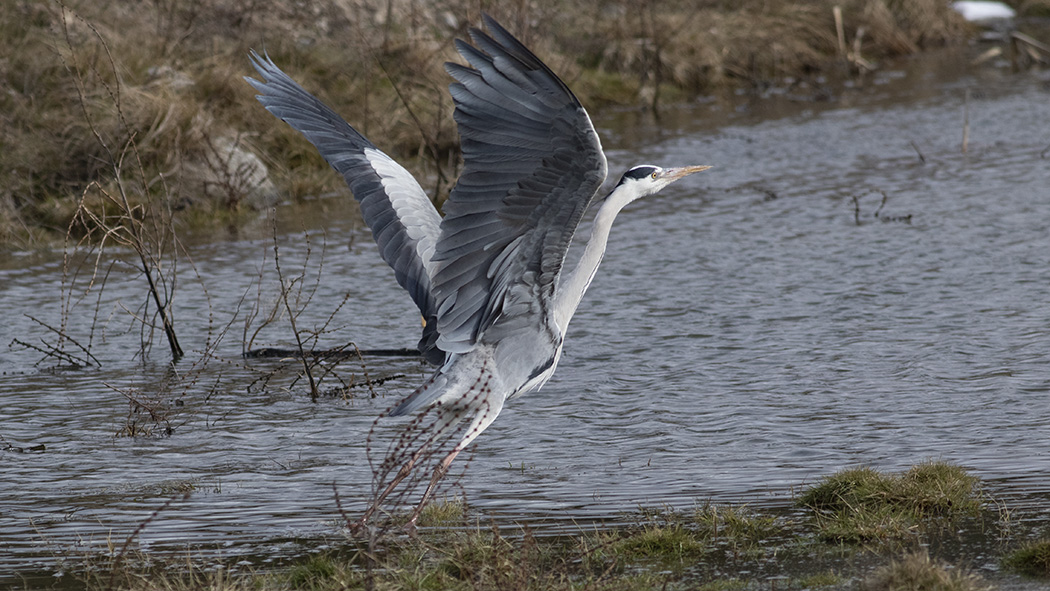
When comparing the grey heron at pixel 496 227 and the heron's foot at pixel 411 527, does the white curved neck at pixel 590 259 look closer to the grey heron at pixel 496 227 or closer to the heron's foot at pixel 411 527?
the grey heron at pixel 496 227

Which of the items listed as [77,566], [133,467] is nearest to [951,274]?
[133,467]

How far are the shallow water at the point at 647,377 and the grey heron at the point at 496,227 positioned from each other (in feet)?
1.69

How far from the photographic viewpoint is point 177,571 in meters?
4.33

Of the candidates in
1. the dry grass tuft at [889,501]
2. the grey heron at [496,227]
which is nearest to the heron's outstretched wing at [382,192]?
the grey heron at [496,227]

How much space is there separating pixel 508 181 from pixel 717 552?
4.96ft

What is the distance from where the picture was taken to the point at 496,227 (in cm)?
450

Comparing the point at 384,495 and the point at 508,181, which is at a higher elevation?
the point at 508,181

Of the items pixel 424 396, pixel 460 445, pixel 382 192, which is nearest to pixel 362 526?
pixel 460 445

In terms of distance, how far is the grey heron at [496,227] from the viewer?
418 cm

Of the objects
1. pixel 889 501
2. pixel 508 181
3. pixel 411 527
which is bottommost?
pixel 889 501

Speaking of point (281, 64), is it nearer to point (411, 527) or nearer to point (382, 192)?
point (382, 192)

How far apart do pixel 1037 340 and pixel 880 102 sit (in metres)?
10.1

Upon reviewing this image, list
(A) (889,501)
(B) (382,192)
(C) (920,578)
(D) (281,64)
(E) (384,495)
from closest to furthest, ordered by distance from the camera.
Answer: (C) (920,578)
(E) (384,495)
(A) (889,501)
(B) (382,192)
(D) (281,64)

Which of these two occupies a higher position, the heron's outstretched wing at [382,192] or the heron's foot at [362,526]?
the heron's outstretched wing at [382,192]
